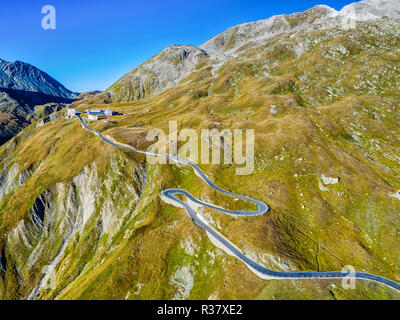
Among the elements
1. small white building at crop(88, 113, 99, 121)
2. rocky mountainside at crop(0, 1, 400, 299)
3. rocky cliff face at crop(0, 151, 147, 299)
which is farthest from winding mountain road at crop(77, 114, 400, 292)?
small white building at crop(88, 113, 99, 121)

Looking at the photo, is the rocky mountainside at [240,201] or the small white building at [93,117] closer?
the rocky mountainside at [240,201]

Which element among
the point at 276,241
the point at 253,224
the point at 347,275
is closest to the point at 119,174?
the point at 253,224

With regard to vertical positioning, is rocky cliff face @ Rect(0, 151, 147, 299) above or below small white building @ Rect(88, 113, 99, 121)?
below

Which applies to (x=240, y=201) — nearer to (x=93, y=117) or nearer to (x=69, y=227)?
(x=69, y=227)

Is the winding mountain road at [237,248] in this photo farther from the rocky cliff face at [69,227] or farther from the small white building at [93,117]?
the small white building at [93,117]

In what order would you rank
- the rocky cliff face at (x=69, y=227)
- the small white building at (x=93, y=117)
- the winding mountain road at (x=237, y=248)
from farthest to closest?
1. the small white building at (x=93, y=117)
2. the rocky cliff face at (x=69, y=227)
3. the winding mountain road at (x=237, y=248)

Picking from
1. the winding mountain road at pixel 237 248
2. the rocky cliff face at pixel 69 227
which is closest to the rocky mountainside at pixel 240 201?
the rocky cliff face at pixel 69 227

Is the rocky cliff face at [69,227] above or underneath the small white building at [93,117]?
underneath

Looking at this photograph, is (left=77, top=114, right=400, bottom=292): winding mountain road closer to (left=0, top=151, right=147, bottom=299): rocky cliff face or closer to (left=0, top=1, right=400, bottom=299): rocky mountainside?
(left=0, top=1, right=400, bottom=299): rocky mountainside

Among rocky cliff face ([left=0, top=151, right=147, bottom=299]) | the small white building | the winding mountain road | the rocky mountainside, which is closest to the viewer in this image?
the winding mountain road
